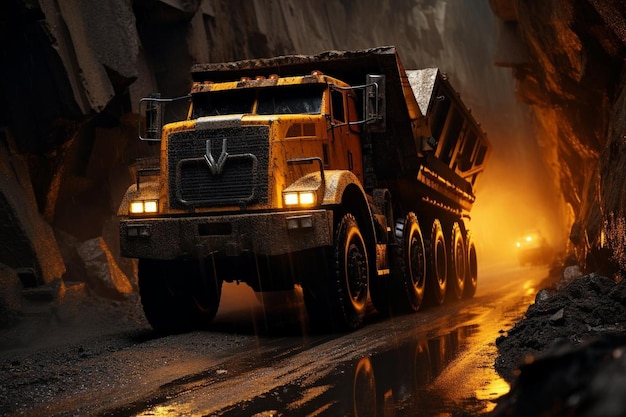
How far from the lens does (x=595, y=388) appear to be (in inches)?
90.2

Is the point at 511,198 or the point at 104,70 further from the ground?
the point at 104,70

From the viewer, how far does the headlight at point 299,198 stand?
316 inches

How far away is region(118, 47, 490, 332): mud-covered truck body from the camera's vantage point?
814 centimetres

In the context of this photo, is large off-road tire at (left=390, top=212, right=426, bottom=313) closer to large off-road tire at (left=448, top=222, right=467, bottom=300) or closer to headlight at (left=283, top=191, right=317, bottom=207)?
large off-road tire at (left=448, top=222, right=467, bottom=300)

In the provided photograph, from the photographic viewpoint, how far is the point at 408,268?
1098cm

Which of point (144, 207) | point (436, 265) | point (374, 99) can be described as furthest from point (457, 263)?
point (144, 207)

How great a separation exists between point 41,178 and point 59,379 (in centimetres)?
756

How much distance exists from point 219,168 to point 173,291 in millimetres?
1810

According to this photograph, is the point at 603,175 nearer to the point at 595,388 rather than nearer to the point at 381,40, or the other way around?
the point at 595,388

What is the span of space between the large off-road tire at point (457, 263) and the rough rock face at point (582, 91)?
2.25 meters

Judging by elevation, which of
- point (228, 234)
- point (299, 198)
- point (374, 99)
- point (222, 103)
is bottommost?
point (228, 234)

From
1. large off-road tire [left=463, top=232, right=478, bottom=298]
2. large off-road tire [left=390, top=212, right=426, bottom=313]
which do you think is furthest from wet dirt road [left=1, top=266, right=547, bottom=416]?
large off-road tire [left=463, top=232, right=478, bottom=298]

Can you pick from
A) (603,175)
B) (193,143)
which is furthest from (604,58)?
(193,143)

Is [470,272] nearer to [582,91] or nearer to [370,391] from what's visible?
[582,91]
